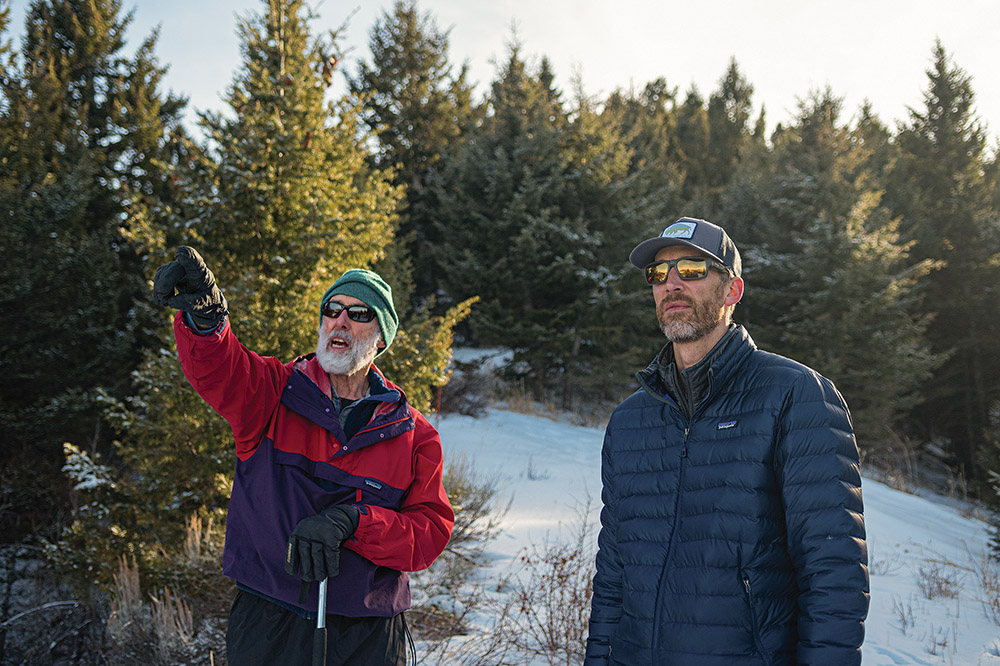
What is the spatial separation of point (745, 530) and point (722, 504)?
3.9 inches

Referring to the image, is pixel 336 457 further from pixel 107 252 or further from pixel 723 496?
pixel 107 252

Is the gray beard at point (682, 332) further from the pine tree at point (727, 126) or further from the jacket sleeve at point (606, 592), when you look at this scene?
the pine tree at point (727, 126)

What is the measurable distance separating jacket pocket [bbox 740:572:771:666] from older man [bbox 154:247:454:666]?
1107 millimetres

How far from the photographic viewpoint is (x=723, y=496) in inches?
71.9

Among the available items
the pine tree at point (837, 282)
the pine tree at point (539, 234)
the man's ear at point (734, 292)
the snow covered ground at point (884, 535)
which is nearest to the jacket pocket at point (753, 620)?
the man's ear at point (734, 292)

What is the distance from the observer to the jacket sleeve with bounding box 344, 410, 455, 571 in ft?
6.79

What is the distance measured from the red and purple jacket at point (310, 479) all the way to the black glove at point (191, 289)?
0.08 meters

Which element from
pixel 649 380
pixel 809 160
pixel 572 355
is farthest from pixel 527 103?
pixel 649 380

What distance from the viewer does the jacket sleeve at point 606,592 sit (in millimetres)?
2115

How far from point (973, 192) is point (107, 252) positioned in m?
26.4

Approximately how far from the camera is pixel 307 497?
84.5 inches

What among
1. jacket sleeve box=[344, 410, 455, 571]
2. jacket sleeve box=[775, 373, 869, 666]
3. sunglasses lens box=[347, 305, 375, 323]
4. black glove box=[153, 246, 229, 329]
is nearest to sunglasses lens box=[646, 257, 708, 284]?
jacket sleeve box=[775, 373, 869, 666]

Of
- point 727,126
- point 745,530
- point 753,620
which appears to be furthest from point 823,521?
point 727,126

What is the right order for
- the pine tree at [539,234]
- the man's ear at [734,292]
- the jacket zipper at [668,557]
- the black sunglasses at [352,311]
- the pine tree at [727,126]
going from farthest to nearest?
1. the pine tree at [727,126]
2. the pine tree at [539,234]
3. the black sunglasses at [352,311]
4. the man's ear at [734,292]
5. the jacket zipper at [668,557]
